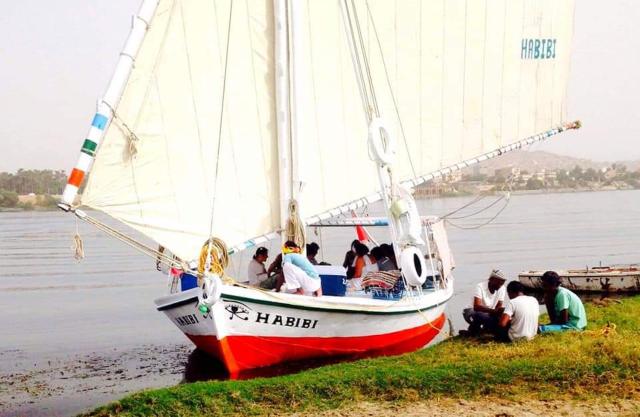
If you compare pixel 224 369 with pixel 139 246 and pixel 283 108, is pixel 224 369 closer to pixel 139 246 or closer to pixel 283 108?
pixel 139 246

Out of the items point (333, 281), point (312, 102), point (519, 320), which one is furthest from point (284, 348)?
point (312, 102)

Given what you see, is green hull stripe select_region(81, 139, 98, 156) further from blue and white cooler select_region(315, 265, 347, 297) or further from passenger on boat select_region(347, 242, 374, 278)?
passenger on boat select_region(347, 242, 374, 278)

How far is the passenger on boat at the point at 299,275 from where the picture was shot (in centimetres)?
1415

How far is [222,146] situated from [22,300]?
18.1 meters

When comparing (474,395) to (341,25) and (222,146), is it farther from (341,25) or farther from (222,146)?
(341,25)

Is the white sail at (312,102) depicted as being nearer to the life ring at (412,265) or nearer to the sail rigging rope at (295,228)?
the sail rigging rope at (295,228)

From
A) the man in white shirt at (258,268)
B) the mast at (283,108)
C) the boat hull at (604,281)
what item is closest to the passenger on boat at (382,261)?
the man in white shirt at (258,268)

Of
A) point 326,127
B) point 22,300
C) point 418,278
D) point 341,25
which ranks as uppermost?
point 341,25

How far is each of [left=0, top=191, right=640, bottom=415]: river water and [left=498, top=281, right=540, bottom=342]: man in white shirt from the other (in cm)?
583

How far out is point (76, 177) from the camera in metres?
12.4

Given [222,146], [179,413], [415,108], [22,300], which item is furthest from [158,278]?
[179,413]

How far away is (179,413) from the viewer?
10.2 m

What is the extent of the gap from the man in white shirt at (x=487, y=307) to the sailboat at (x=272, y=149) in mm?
2346

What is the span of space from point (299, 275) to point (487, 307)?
10.6ft
